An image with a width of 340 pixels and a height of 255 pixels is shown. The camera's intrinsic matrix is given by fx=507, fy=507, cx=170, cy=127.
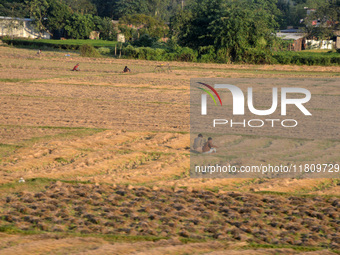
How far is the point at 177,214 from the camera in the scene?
9.02 meters

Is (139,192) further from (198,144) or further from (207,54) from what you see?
(207,54)

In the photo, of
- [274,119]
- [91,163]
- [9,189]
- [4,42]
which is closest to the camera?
[9,189]

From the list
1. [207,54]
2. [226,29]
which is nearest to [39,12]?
[207,54]

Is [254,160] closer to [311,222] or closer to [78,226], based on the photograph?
[311,222]

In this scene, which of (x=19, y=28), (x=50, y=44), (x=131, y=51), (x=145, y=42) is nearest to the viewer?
(x=131, y=51)

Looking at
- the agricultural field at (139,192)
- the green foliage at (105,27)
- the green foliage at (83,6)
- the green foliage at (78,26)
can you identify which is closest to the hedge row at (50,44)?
the green foliage at (78,26)

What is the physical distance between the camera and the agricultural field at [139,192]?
306 inches

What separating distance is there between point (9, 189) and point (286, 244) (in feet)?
18.7

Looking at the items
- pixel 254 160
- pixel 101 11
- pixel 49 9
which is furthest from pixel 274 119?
pixel 101 11

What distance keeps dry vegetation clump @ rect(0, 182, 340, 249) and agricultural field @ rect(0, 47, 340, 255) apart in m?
0.02

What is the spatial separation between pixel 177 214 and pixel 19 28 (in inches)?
2915

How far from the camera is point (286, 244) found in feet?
25.4

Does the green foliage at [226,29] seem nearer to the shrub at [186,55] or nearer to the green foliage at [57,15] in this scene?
the shrub at [186,55]

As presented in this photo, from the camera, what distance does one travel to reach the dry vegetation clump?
8141 mm
